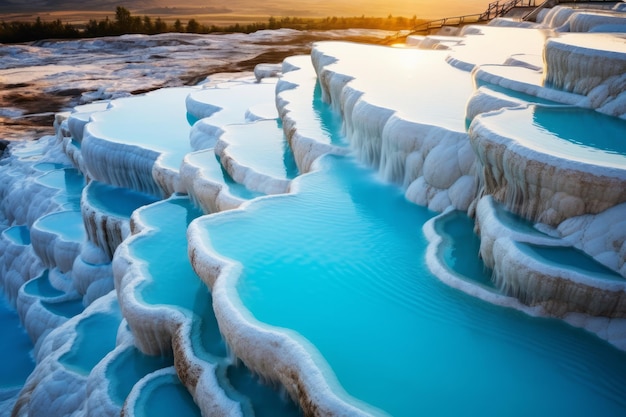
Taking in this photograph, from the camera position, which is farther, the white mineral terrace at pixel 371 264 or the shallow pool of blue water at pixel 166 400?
the shallow pool of blue water at pixel 166 400

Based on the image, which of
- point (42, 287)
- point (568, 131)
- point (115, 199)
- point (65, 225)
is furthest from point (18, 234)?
point (568, 131)

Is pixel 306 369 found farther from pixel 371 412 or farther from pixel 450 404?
pixel 450 404

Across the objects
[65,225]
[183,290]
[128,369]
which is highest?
[183,290]

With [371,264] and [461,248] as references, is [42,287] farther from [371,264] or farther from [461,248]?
[461,248]

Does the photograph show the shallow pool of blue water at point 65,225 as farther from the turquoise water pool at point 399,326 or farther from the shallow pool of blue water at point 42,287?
the turquoise water pool at point 399,326

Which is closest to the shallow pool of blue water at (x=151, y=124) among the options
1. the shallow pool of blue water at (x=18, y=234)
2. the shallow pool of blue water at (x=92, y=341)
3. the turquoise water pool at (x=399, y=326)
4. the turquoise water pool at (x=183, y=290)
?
the turquoise water pool at (x=183, y=290)

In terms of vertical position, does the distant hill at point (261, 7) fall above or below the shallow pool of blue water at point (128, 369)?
below

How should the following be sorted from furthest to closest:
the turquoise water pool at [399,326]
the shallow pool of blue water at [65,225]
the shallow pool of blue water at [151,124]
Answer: the shallow pool of blue water at [151,124] → the shallow pool of blue water at [65,225] → the turquoise water pool at [399,326]

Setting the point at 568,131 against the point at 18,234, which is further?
the point at 18,234

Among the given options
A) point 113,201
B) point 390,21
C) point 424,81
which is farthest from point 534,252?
point 390,21
